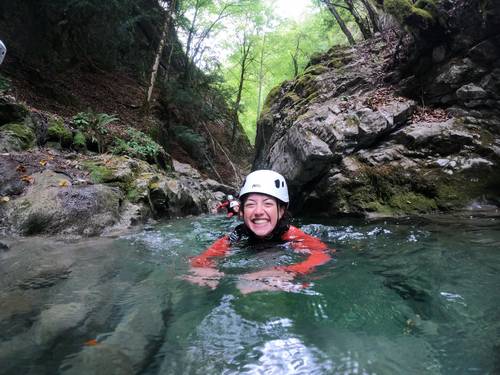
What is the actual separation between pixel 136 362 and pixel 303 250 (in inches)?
108

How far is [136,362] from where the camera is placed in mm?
1884

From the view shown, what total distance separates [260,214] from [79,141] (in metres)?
6.50

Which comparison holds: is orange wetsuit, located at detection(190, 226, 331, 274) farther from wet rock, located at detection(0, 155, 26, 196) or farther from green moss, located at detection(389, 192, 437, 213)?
wet rock, located at detection(0, 155, 26, 196)

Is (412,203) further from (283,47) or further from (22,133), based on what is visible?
(283,47)

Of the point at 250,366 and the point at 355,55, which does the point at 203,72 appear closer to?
the point at 355,55

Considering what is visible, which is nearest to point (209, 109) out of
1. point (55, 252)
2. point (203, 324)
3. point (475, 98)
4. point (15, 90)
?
point (15, 90)

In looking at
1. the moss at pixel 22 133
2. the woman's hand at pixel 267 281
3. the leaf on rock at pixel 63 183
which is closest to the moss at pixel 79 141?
the moss at pixel 22 133

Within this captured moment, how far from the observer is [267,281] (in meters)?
3.18

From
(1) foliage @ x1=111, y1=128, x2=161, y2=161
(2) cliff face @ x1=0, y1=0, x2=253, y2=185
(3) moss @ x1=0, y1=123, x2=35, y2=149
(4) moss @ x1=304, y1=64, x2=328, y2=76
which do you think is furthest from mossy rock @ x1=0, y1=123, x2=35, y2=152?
(4) moss @ x1=304, y1=64, x2=328, y2=76

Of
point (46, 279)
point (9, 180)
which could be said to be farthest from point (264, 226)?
point (9, 180)

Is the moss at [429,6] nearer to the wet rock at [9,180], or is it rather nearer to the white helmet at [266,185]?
the white helmet at [266,185]

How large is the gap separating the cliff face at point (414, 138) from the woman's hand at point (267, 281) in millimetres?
4612

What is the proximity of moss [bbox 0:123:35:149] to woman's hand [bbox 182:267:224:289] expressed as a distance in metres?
5.78

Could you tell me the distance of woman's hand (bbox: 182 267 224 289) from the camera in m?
3.31
